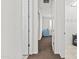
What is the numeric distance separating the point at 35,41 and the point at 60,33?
3.99 feet

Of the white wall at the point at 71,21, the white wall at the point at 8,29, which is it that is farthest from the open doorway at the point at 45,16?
the white wall at the point at 8,29

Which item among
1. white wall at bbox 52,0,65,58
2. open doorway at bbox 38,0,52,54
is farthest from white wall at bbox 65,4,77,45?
open doorway at bbox 38,0,52,54

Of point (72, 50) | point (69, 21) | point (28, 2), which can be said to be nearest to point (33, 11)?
point (28, 2)

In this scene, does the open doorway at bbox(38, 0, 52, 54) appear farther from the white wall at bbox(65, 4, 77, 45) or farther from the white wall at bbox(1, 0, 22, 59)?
the white wall at bbox(1, 0, 22, 59)

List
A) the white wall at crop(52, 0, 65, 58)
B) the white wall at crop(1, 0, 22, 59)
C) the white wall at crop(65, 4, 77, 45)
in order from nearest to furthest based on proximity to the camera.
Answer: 1. the white wall at crop(1, 0, 22, 59)
2. the white wall at crop(65, 4, 77, 45)
3. the white wall at crop(52, 0, 65, 58)

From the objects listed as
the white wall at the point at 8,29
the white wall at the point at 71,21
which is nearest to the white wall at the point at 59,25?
the white wall at the point at 71,21

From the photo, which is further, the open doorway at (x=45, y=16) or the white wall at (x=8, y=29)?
the open doorway at (x=45, y=16)

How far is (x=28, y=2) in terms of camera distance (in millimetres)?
5875

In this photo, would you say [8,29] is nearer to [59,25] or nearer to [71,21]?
[71,21]

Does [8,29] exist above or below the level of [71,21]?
below

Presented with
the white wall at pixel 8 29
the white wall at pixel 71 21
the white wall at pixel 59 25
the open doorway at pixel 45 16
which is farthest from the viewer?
the open doorway at pixel 45 16

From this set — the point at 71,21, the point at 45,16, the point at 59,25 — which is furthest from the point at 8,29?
the point at 45,16

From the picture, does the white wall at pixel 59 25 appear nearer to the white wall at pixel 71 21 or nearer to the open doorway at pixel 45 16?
the white wall at pixel 71 21

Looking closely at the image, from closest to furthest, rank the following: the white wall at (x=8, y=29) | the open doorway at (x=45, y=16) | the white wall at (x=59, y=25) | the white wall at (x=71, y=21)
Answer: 1. the white wall at (x=8, y=29)
2. the white wall at (x=71, y=21)
3. the white wall at (x=59, y=25)
4. the open doorway at (x=45, y=16)
